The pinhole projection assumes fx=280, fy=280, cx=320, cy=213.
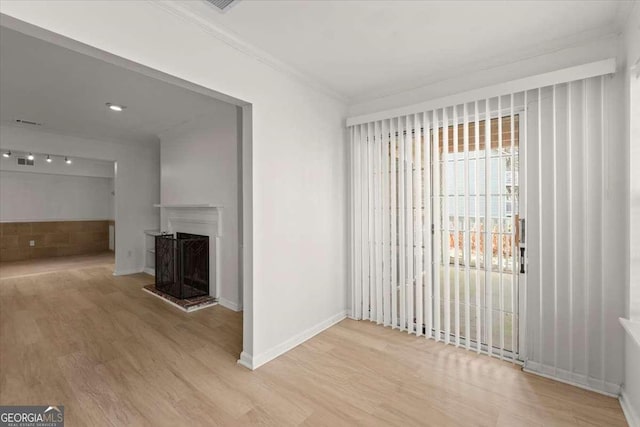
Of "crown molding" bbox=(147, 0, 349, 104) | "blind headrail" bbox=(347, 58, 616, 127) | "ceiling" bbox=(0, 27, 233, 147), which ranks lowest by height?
"blind headrail" bbox=(347, 58, 616, 127)

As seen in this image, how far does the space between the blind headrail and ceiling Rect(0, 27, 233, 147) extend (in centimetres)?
228

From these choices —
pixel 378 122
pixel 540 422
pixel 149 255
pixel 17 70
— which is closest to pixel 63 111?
pixel 17 70

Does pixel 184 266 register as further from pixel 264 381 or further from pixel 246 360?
pixel 264 381

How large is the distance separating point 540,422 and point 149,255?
6.54 metres

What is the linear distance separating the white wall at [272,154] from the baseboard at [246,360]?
1 cm

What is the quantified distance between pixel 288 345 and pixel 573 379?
228 centimetres

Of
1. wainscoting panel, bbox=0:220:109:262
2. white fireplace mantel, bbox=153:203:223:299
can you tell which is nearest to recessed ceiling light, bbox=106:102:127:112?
white fireplace mantel, bbox=153:203:223:299

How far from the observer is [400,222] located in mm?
3002

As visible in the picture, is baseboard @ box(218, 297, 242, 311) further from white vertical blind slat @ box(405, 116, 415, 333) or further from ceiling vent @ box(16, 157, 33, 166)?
ceiling vent @ box(16, 157, 33, 166)

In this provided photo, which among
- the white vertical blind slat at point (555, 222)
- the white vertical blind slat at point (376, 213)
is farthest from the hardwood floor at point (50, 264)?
the white vertical blind slat at point (555, 222)

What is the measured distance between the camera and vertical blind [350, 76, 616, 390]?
6.86ft

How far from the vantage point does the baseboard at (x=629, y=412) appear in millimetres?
1652

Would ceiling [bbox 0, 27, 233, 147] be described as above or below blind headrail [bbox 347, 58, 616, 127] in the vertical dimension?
above

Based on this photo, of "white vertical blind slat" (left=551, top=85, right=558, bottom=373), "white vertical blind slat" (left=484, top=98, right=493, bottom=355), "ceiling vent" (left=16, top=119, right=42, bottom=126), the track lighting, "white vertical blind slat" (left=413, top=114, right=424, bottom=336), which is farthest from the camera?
"ceiling vent" (left=16, top=119, right=42, bottom=126)
